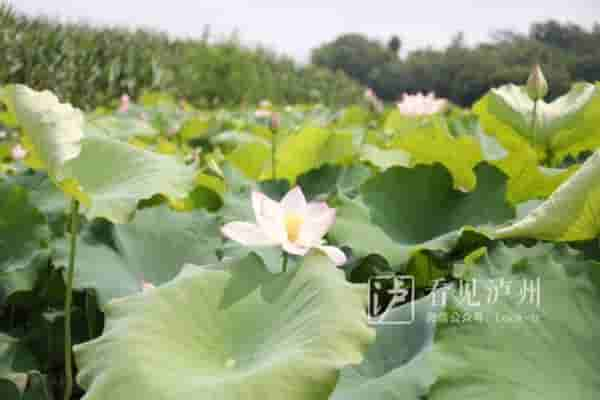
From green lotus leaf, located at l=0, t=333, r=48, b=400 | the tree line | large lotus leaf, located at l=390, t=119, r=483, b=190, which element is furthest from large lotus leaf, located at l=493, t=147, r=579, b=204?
the tree line

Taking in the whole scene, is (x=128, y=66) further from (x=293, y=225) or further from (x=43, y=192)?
(x=293, y=225)

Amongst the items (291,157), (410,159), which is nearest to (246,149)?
(291,157)

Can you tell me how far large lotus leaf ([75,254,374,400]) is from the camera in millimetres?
448

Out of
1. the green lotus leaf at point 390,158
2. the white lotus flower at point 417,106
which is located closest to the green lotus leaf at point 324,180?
the green lotus leaf at point 390,158

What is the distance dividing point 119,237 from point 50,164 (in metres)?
0.22

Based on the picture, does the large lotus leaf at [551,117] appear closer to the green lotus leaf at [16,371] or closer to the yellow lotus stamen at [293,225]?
the yellow lotus stamen at [293,225]

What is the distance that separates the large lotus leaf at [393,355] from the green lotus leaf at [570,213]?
14 cm

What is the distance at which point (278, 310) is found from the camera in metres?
0.58

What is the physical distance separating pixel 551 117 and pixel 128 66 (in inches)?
254

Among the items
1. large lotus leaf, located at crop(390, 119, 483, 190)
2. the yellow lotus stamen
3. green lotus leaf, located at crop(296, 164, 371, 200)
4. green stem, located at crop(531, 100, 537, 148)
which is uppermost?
Answer: green stem, located at crop(531, 100, 537, 148)

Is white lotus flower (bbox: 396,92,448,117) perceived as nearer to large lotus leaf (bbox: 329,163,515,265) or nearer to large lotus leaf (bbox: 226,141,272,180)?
large lotus leaf (bbox: 226,141,272,180)

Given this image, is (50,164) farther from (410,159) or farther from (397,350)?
(410,159)

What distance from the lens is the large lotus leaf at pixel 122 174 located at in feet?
2.51

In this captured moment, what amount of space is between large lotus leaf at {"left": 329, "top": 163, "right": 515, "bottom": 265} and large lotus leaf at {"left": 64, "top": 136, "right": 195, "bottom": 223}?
0.24 metres
